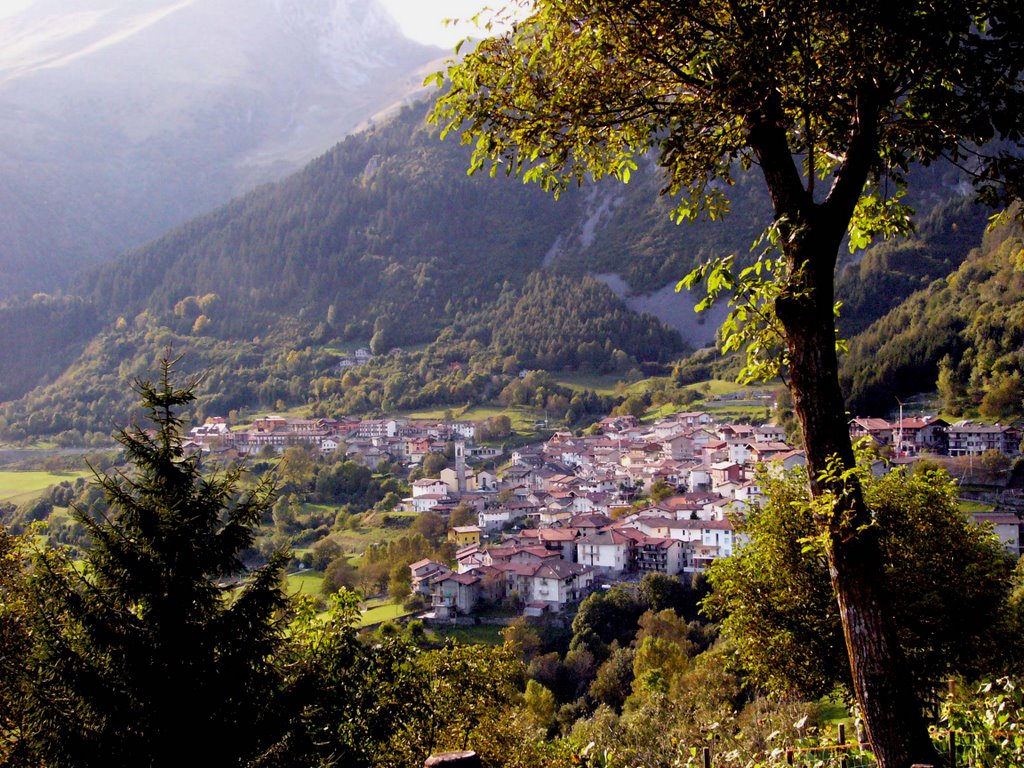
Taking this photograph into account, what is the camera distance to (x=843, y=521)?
3529 millimetres

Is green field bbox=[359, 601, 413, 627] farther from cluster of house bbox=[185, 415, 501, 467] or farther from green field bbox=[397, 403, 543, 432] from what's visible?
green field bbox=[397, 403, 543, 432]

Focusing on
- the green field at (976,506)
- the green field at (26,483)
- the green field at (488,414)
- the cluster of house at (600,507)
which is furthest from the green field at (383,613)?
the green field at (488,414)

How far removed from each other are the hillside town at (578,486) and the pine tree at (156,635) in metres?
10.4

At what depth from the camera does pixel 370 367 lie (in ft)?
395

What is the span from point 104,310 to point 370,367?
56.5 meters

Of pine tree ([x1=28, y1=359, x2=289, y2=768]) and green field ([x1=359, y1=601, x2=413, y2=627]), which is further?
green field ([x1=359, y1=601, x2=413, y2=627])

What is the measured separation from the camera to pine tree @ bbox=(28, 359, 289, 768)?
217 inches

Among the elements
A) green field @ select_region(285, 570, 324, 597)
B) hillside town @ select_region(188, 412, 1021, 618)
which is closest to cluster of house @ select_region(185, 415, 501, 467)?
hillside town @ select_region(188, 412, 1021, 618)

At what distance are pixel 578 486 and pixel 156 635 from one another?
207 ft

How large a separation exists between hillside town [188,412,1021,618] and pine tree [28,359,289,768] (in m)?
10.4

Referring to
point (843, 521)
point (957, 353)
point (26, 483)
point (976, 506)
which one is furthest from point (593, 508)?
point (843, 521)

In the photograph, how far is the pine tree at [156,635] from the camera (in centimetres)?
550

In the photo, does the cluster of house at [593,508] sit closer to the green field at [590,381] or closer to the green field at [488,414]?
the green field at [488,414]

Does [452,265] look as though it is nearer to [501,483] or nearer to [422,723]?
[501,483]
